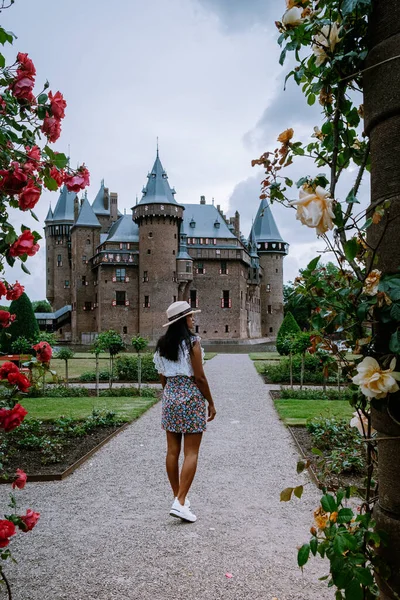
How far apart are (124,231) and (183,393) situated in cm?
5232

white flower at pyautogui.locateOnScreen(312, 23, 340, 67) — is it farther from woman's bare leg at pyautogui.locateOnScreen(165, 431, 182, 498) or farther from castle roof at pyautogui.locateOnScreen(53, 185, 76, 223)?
castle roof at pyautogui.locateOnScreen(53, 185, 76, 223)

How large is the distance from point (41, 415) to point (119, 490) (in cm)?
576

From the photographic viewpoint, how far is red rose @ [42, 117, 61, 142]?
2.55m

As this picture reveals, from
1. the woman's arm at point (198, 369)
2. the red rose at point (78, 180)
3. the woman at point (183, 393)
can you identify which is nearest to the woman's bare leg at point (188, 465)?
the woman at point (183, 393)

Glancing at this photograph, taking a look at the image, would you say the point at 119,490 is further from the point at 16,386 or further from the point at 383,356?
the point at 383,356

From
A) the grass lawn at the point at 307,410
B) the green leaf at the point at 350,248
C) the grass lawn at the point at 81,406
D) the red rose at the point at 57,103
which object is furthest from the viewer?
the grass lawn at the point at 81,406

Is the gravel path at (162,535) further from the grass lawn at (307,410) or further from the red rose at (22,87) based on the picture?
the red rose at (22,87)

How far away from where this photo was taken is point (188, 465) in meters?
4.87

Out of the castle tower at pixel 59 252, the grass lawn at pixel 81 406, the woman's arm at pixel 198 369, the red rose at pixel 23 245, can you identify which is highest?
the castle tower at pixel 59 252

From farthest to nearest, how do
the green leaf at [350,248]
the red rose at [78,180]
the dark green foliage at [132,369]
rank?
the dark green foliage at [132,369]
the red rose at [78,180]
the green leaf at [350,248]

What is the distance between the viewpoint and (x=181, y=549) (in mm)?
4125

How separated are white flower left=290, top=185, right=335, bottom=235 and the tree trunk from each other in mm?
160

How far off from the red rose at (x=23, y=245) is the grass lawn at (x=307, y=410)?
26.3ft

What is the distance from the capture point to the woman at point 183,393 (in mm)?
4879
